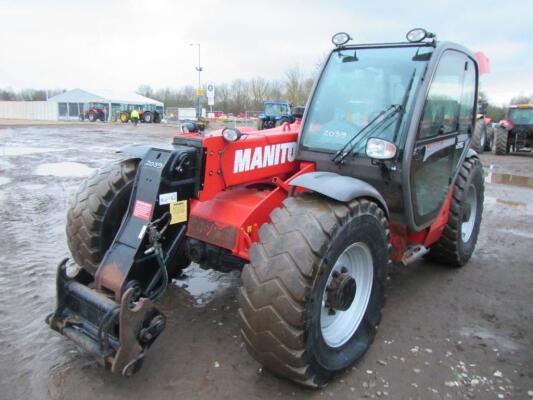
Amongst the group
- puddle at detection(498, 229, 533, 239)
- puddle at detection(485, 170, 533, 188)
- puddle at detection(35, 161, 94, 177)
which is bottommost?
puddle at detection(498, 229, 533, 239)

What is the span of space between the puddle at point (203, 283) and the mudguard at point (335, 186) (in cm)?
162

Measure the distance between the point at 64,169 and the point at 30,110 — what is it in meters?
51.3

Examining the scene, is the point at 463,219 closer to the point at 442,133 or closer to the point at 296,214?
the point at 442,133

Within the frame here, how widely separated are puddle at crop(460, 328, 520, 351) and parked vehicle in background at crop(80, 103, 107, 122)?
47995mm

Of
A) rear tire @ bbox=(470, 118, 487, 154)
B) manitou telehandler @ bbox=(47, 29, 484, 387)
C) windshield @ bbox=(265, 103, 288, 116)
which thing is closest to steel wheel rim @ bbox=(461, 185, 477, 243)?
manitou telehandler @ bbox=(47, 29, 484, 387)

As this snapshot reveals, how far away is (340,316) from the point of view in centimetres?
315

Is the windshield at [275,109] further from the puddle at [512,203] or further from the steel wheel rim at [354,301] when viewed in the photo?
the steel wheel rim at [354,301]

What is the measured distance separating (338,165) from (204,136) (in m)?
1.09

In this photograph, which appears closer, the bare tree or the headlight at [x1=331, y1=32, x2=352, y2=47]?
the headlight at [x1=331, y1=32, x2=352, y2=47]

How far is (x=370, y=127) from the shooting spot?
3473mm

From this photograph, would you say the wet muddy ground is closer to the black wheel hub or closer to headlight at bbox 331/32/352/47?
the black wheel hub

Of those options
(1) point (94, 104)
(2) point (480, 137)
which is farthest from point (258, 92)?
(2) point (480, 137)

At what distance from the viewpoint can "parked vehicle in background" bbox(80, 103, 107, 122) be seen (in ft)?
153

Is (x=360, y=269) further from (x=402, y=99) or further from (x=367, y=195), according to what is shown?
(x=402, y=99)
